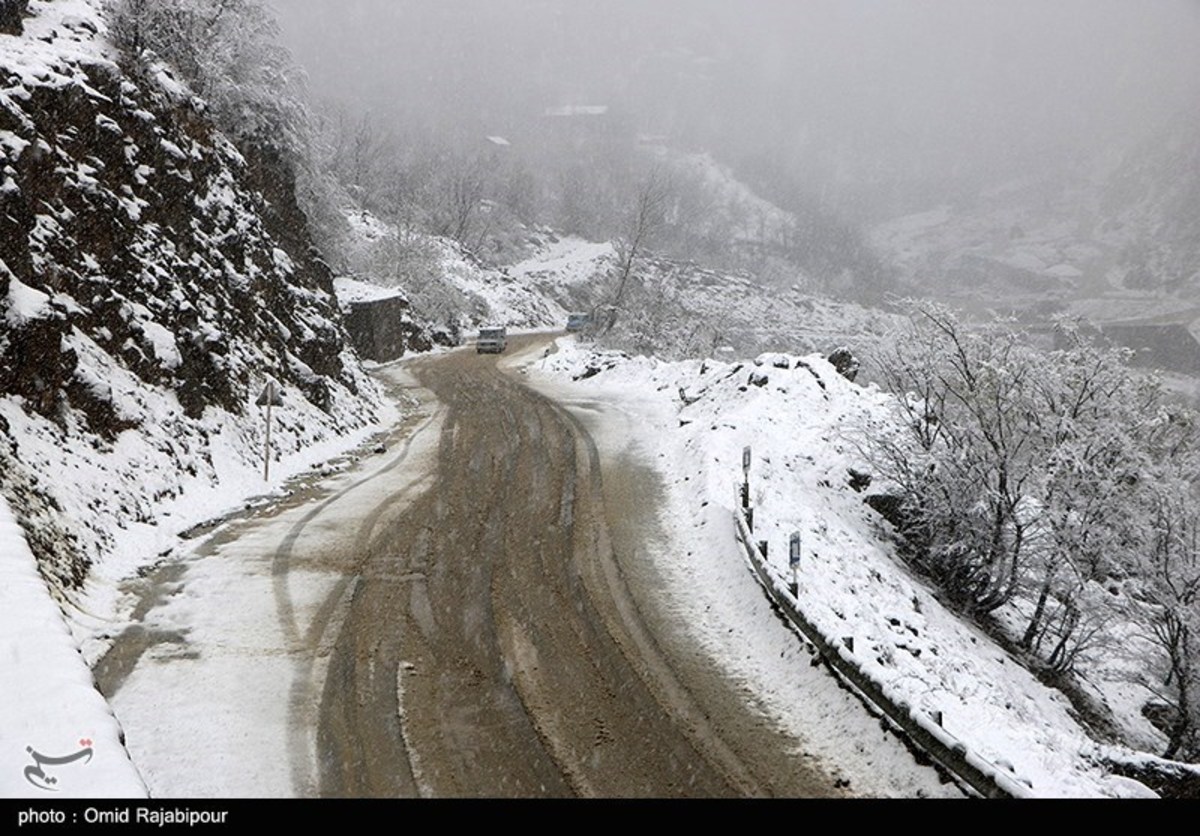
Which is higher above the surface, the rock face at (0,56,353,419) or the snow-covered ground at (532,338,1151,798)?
the rock face at (0,56,353,419)

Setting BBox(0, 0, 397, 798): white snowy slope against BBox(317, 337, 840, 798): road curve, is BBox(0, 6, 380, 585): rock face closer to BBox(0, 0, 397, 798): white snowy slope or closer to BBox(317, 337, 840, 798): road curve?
BBox(0, 0, 397, 798): white snowy slope

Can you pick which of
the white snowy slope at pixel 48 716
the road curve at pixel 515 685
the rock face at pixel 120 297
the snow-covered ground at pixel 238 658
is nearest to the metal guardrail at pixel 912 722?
the road curve at pixel 515 685

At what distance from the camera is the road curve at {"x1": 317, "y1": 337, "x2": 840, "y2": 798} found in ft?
19.5

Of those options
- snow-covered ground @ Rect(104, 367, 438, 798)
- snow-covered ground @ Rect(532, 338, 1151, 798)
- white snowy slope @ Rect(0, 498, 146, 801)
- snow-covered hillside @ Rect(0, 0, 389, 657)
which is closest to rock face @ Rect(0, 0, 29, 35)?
snow-covered hillside @ Rect(0, 0, 389, 657)

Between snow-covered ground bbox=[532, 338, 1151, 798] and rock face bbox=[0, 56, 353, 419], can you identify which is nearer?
snow-covered ground bbox=[532, 338, 1151, 798]

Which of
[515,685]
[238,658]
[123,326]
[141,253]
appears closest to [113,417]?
[123,326]

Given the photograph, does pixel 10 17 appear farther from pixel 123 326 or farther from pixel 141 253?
pixel 123 326

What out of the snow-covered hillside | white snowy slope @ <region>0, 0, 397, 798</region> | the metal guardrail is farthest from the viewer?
the snow-covered hillside

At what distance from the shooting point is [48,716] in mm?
4969

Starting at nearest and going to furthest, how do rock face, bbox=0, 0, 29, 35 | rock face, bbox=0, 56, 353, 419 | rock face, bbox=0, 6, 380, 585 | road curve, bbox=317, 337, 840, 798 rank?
road curve, bbox=317, 337, 840, 798, rock face, bbox=0, 6, 380, 585, rock face, bbox=0, 56, 353, 419, rock face, bbox=0, 0, 29, 35

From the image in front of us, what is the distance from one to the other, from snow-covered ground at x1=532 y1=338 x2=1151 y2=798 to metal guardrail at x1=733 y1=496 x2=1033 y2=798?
142mm

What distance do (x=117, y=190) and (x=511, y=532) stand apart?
11081 mm

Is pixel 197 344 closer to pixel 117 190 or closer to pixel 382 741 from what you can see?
pixel 117 190
